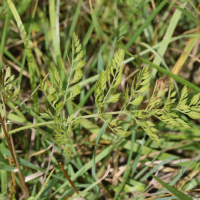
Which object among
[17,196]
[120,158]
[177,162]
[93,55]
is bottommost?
[17,196]

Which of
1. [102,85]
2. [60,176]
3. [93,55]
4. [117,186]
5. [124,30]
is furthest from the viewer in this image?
[93,55]

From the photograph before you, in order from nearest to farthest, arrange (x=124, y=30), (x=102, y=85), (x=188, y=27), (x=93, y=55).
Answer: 1. (x=102, y=85)
2. (x=124, y=30)
3. (x=93, y=55)
4. (x=188, y=27)

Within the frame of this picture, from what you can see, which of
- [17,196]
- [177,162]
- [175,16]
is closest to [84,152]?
[17,196]

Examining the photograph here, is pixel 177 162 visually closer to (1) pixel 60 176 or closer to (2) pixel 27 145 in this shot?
(1) pixel 60 176

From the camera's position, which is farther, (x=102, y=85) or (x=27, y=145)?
(x=27, y=145)

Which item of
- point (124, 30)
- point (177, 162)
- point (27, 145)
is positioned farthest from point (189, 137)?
point (27, 145)

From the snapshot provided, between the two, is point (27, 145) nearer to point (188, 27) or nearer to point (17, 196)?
point (17, 196)

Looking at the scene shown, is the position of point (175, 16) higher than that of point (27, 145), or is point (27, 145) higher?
point (175, 16)
